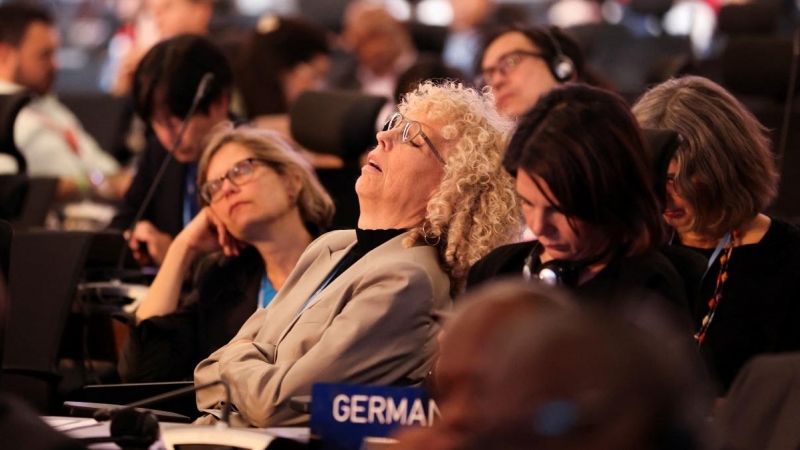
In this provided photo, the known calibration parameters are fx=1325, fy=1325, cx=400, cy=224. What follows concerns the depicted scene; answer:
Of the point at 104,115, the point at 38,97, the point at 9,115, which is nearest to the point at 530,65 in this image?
the point at 9,115

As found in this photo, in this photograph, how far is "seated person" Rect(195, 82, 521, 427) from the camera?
2.65m

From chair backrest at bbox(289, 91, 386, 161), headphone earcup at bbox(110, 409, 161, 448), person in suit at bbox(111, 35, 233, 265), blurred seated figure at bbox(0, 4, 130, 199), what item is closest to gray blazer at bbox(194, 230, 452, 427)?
headphone earcup at bbox(110, 409, 161, 448)

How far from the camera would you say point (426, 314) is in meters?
2.68

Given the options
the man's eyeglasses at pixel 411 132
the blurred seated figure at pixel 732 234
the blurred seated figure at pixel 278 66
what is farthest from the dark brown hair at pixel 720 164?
the blurred seated figure at pixel 278 66

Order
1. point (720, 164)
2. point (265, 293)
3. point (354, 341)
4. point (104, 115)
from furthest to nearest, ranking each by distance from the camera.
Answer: point (104, 115)
point (265, 293)
point (720, 164)
point (354, 341)

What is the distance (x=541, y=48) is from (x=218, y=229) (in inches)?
55.9

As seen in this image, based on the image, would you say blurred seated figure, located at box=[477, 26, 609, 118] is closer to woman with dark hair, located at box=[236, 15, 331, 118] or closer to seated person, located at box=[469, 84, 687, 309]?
woman with dark hair, located at box=[236, 15, 331, 118]

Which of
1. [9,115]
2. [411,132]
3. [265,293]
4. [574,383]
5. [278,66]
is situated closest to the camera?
[574,383]

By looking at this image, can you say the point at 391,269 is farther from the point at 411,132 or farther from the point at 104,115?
the point at 104,115

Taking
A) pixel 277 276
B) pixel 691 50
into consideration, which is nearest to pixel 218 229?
pixel 277 276

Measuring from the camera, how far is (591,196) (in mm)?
2268

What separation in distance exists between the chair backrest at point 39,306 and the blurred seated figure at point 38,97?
2.28 metres

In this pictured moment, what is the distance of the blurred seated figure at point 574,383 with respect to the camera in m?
1.32

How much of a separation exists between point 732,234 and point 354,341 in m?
0.85
